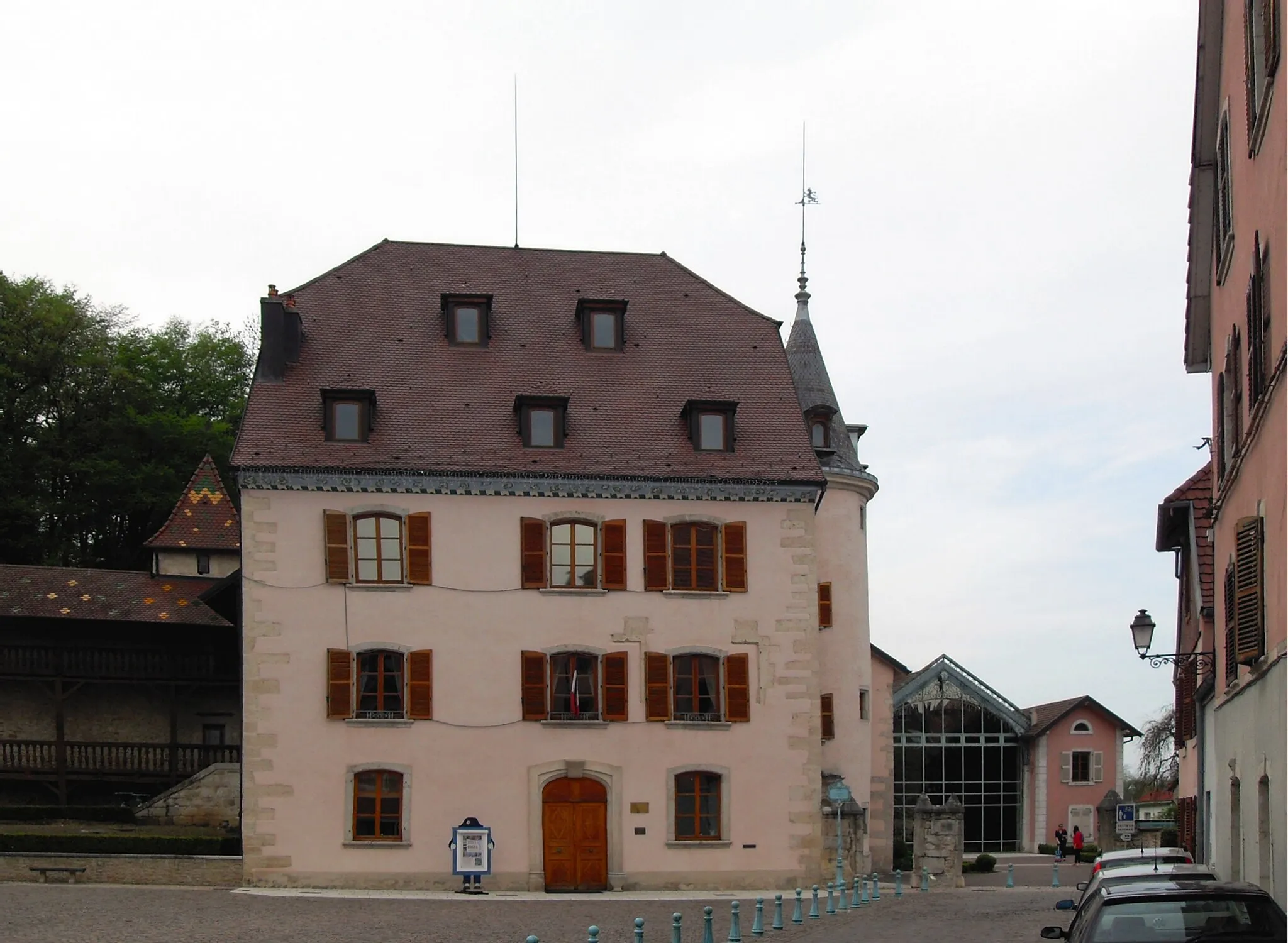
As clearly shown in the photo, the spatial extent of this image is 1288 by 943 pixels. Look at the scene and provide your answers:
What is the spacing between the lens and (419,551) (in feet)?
115

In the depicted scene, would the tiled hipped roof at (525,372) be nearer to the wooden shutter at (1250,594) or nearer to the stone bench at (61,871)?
the stone bench at (61,871)

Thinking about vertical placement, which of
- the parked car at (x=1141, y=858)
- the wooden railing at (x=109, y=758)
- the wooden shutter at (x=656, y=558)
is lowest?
the wooden railing at (x=109, y=758)

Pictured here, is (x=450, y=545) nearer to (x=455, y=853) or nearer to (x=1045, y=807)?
(x=455, y=853)

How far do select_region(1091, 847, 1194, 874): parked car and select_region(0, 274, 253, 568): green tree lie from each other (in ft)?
154

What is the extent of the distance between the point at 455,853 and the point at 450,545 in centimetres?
618

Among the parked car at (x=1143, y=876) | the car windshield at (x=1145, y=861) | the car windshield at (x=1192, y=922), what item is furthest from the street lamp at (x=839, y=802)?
the car windshield at (x=1192, y=922)

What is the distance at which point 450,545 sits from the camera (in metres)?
35.1

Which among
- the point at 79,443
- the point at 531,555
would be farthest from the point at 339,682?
the point at 79,443

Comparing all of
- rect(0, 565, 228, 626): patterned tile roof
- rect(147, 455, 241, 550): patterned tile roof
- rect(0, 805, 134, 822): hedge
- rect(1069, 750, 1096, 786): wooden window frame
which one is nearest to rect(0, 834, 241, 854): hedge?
rect(0, 805, 134, 822): hedge

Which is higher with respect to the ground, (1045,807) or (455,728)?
(455,728)

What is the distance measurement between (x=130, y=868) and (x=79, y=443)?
3319 centimetres

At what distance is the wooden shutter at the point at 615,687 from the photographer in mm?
35250

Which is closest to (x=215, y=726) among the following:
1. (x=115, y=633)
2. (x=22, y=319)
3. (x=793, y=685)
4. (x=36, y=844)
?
(x=115, y=633)

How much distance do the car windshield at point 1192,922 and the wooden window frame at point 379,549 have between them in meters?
23.4
